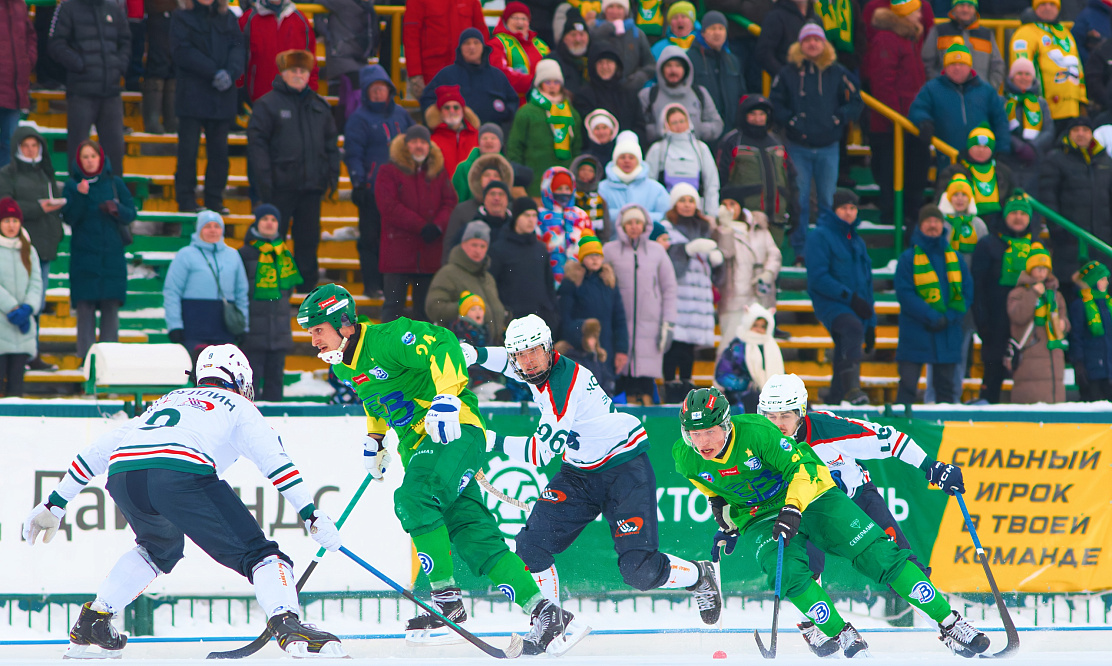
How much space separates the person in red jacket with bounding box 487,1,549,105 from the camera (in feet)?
39.1

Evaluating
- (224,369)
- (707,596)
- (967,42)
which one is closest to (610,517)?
(707,596)

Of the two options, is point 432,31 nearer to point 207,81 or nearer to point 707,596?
point 207,81

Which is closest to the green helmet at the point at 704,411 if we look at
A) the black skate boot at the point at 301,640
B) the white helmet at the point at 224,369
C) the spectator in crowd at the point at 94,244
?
the black skate boot at the point at 301,640

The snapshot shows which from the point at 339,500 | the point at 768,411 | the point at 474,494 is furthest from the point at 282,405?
the point at 768,411

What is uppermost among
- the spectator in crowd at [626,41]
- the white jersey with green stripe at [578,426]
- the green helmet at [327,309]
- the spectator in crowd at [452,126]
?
the spectator in crowd at [626,41]

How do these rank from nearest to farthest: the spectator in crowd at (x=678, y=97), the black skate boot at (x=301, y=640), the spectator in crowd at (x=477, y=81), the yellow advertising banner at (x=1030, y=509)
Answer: the black skate boot at (x=301, y=640) → the yellow advertising banner at (x=1030, y=509) → the spectator in crowd at (x=477, y=81) → the spectator in crowd at (x=678, y=97)

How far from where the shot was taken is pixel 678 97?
11.5m

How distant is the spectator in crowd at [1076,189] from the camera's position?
1172cm

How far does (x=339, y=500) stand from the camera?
7855 mm

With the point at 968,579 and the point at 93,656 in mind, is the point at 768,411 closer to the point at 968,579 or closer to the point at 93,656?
the point at 968,579

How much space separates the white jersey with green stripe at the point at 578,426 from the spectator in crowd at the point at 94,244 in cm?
408

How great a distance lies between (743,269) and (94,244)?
188 inches

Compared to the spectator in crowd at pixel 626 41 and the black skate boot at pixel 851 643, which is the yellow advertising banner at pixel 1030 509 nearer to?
the black skate boot at pixel 851 643

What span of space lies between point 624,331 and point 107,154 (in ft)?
14.7
